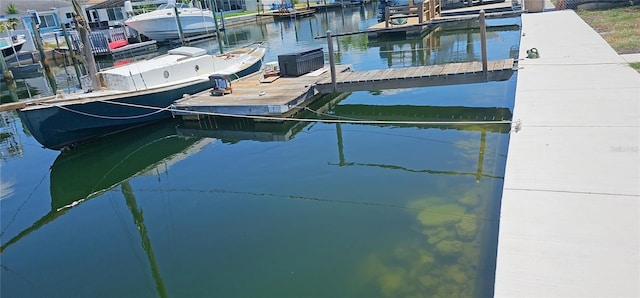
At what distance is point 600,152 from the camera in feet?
19.9

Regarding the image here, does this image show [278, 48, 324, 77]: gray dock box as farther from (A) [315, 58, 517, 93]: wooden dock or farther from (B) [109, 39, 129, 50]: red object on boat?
(B) [109, 39, 129, 50]: red object on boat

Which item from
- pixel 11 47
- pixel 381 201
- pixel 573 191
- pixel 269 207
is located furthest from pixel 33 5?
pixel 573 191

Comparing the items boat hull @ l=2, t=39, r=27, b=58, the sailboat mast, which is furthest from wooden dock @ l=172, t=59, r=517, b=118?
boat hull @ l=2, t=39, r=27, b=58

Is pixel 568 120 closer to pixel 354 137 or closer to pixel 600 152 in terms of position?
pixel 600 152

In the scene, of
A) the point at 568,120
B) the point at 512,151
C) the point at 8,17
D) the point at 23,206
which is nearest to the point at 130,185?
Result: the point at 23,206

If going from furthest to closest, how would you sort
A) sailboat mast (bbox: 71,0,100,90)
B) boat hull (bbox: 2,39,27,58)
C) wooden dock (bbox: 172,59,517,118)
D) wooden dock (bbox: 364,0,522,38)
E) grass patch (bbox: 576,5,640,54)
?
boat hull (bbox: 2,39,27,58) < wooden dock (bbox: 364,0,522,38) < grass patch (bbox: 576,5,640,54) < sailboat mast (bbox: 71,0,100,90) < wooden dock (bbox: 172,59,517,118)

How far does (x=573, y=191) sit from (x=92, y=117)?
36.8 ft

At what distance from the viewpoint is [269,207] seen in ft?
26.5

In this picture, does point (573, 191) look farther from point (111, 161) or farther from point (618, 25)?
point (618, 25)

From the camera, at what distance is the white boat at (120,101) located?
11.5 metres

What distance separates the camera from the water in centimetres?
604

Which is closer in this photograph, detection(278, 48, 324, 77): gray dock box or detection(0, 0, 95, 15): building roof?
detection(278, 48, 324, 77): gray dock box

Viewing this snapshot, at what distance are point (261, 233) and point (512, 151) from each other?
3.95 metres

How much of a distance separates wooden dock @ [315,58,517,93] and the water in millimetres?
789
